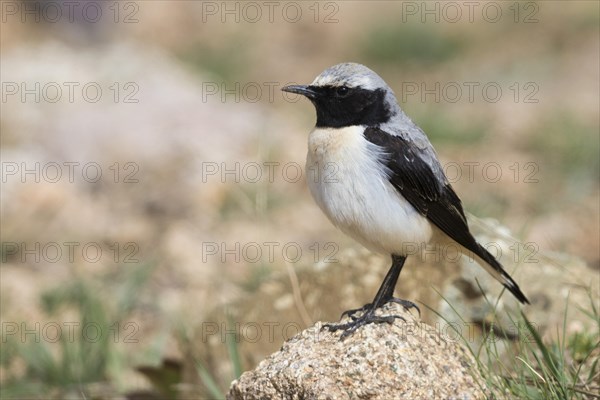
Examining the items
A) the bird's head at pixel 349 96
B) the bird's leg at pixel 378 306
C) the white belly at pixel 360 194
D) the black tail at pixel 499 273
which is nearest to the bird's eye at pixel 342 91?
the bird's head at pixel 349 96

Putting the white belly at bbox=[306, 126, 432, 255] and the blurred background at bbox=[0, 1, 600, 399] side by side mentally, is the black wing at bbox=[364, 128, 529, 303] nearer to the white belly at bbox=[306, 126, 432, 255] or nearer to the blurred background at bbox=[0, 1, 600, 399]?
the white belly at bbox=[306, 126, 432, 255]

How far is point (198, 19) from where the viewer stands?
1623 cm

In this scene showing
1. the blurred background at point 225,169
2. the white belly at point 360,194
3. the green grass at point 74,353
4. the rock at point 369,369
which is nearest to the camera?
the rock at point 369,369

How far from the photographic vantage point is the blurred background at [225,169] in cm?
621

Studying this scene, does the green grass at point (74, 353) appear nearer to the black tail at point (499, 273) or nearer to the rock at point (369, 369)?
the rock at point (369, 369)

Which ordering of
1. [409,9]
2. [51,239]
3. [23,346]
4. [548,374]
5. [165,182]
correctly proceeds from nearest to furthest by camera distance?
[548,374] < [23,346] < [51,239] < [165,182] < [409,9]

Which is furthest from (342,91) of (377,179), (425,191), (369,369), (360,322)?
(369,369)

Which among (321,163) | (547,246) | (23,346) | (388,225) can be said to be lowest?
(23,346)

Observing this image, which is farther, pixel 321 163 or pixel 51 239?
pixel 51 239

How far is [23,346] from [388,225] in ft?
10.9

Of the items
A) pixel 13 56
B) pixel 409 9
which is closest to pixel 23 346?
pixel 13 56

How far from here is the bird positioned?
16.1 feet

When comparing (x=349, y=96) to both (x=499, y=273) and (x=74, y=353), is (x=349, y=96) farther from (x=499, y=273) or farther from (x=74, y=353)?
(x=74, y=353)

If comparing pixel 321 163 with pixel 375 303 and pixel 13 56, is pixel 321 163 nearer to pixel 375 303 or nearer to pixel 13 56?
pixel 375 303
